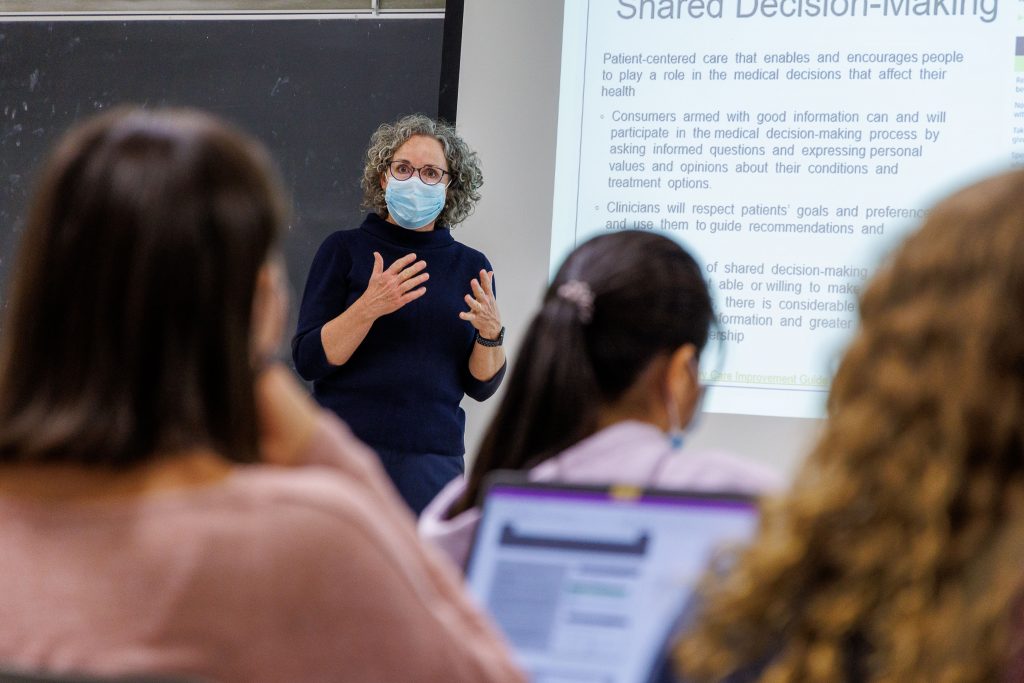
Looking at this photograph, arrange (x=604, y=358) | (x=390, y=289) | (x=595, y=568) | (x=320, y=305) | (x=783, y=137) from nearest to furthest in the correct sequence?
(x=595, y=568) → (x=604, y=358) → (x=390, y=289) → (x=320, y=305) → (x=783, y=137)

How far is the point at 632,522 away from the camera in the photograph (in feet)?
3.09

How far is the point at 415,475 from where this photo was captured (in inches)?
106

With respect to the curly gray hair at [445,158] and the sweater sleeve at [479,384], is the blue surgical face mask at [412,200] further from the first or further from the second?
the sweater sleeve at [479,384]

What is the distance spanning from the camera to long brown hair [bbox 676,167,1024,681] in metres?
0.67

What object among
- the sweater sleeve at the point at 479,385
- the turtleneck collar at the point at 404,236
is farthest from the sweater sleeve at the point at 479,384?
the turtleneck collar at the point at 404,236

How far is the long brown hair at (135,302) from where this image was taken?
2.51 feet

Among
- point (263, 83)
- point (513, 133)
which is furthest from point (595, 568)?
point (263, 83)

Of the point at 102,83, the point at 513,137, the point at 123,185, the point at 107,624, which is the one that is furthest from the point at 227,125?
the point at 102,83

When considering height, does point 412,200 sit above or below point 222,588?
above

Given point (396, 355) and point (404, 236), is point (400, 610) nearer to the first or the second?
point (396, 355)

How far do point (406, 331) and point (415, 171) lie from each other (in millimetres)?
441

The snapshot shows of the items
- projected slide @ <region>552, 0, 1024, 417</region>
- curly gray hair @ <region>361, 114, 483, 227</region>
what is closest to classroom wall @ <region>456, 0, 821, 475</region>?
projected slide @ <region>552, 0, 1024, 417</region>

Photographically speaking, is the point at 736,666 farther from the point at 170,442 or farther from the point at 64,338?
the point at 64,338

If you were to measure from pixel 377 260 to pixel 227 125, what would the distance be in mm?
1900
